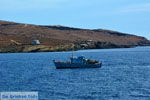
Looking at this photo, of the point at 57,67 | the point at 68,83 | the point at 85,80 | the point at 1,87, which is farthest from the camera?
the point at 57,67

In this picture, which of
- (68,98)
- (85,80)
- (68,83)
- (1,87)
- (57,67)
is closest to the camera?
(68,98)

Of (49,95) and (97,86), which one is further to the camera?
(97,86)

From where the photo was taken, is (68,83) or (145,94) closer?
(145,94)

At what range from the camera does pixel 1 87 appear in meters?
70.1

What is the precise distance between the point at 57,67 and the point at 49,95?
2015 inches

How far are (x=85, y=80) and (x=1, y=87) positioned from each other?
18.5 meters

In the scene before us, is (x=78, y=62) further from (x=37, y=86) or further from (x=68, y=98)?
(x=68, y=98)

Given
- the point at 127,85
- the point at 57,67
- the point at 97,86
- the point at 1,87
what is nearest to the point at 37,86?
the point at 1,87

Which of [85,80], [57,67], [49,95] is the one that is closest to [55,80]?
[85,80]

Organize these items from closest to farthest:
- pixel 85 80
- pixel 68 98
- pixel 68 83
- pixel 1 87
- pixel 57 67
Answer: pixel 68 98
pixel 1 87
pixel 68 83
pixel 85 80
pixel 57 67

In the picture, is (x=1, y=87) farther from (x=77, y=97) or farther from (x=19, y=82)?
(x=77, y=97)

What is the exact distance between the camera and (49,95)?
61062 mm

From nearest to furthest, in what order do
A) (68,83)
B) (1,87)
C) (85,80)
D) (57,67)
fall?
(1,87)
(68,83)
(85,80)
(57,67)

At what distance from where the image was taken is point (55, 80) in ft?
267
